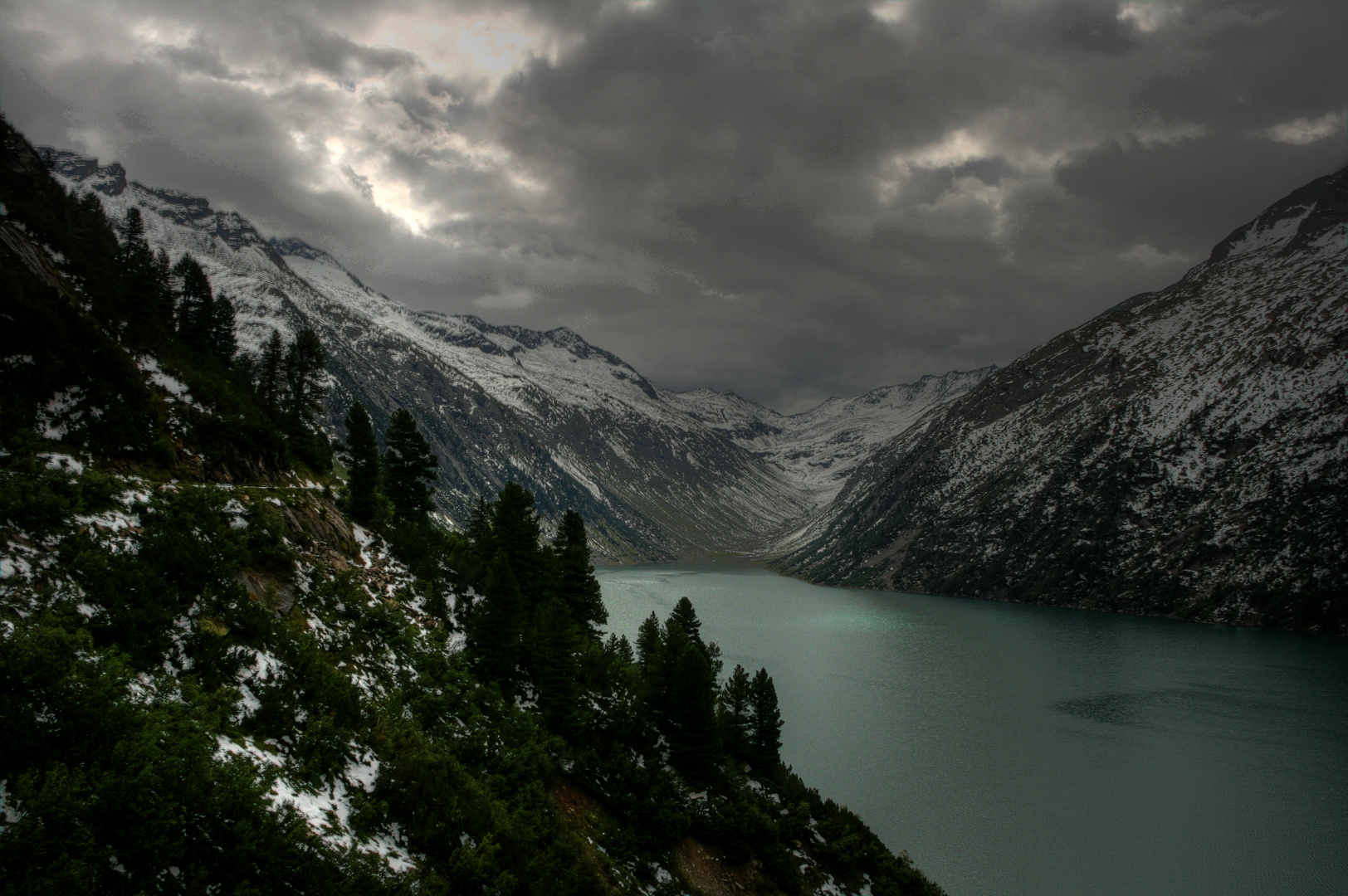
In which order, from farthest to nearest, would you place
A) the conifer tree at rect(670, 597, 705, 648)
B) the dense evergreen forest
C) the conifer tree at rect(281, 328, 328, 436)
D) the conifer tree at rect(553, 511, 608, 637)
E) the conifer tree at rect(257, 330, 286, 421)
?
the conifer tree at rect(670, 597, 705, 648), the conifer tree at rect(281, 328, 328, 436), the conifer tree at rect(257, 330, 286, 421), the conifer tree at rect(553, 511, 608, 637), the dense evergreen forest

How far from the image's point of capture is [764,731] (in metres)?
48.2

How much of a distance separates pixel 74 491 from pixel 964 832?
57.9 m

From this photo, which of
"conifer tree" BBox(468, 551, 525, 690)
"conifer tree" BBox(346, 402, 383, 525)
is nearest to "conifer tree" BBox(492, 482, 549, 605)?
"conifer tree" BBox(346, 402, 383, 525)

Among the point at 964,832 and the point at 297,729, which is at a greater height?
the point at 297,729

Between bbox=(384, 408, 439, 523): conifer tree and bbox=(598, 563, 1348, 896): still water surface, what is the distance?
1635 inches

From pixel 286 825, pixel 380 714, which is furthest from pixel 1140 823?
pixel 286 825

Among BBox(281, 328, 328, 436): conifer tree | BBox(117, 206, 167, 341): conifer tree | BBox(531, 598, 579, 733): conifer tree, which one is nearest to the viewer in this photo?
BBox(531, 598, 579, 733): conifer tree

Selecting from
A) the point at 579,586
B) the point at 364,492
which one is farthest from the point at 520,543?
the point at 364,492

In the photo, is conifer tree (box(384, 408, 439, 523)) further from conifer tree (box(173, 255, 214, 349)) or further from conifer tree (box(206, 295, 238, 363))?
conifer tree (box(206, 295, 238, 363))

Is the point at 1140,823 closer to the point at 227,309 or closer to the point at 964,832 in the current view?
the point at 964,832

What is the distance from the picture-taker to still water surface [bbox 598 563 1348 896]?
1829 inches

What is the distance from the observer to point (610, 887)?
24156 mm

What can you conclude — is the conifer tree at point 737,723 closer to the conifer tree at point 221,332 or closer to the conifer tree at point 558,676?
the conifer tree at point 558,676

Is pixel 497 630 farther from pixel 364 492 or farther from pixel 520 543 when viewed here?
pixel 520 543
